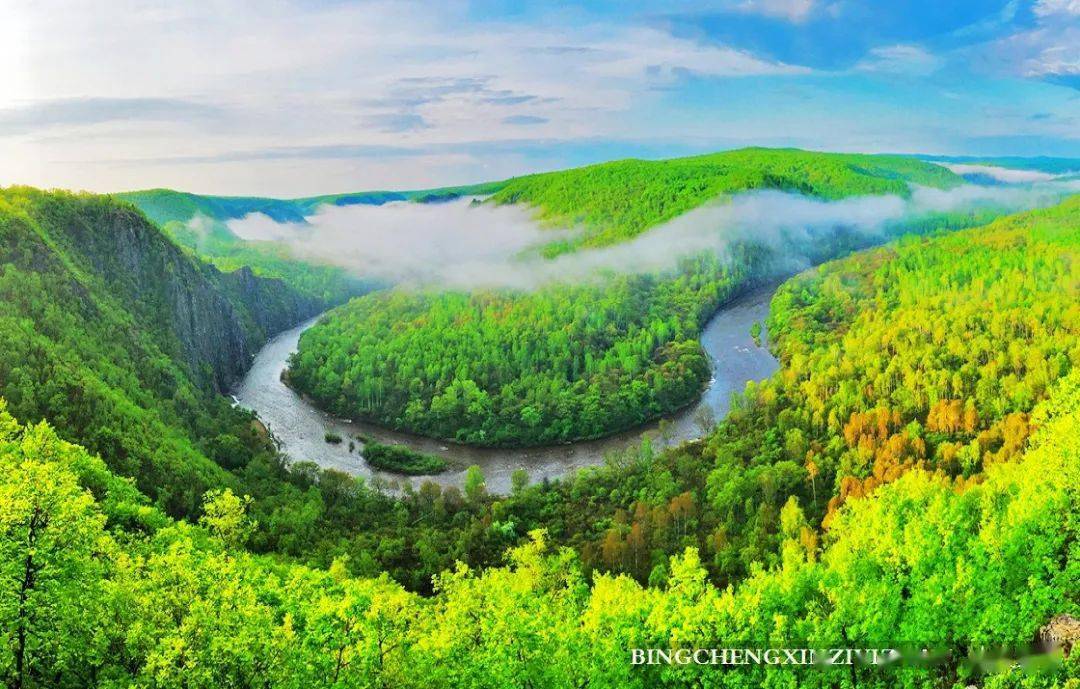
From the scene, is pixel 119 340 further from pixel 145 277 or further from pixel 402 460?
pixel 402 460

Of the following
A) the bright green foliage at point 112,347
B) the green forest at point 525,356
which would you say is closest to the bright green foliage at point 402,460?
the green forest at point 525,356

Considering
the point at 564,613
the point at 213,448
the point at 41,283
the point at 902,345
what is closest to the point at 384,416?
the point at 213,448

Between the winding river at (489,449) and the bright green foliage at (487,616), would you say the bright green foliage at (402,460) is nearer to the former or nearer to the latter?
the winding river at (489,449)

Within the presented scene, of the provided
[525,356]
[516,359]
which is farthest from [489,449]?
[525,356]

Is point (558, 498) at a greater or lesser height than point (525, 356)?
lesser

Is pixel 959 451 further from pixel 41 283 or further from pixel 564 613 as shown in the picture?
pixel 41 283
